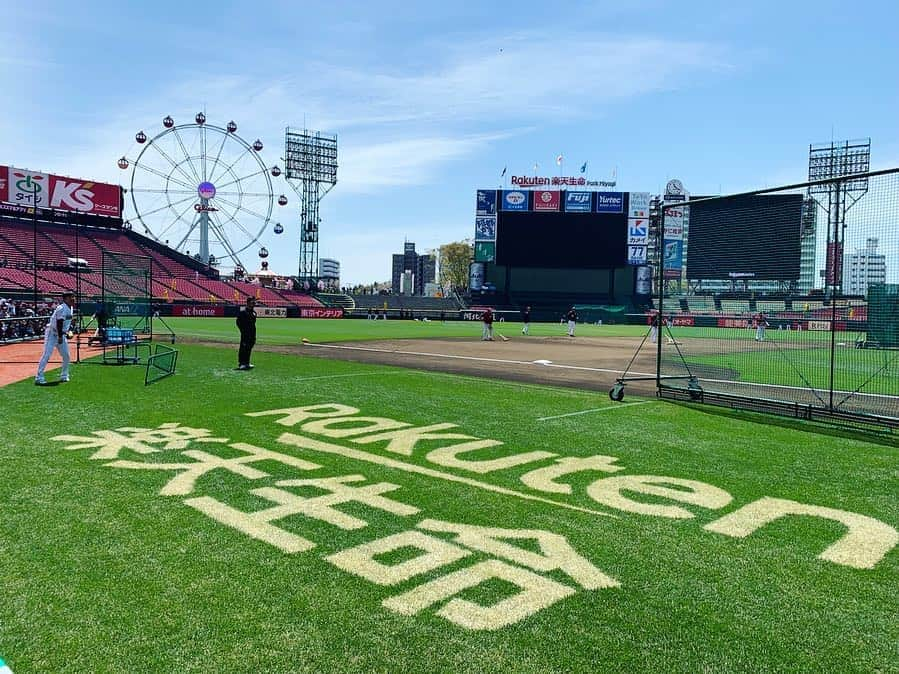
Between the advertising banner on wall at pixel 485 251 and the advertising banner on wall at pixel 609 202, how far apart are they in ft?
43.2

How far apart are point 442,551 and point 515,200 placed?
73412 millimetres

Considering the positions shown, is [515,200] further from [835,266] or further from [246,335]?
[835,266]

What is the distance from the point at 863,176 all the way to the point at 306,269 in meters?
76.8

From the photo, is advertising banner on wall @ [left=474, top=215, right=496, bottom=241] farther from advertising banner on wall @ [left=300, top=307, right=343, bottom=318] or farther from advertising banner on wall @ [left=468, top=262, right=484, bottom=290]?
advertising banner on wall @ [left=300, top=307, right=343, bottom=318]

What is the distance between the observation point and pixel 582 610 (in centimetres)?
364

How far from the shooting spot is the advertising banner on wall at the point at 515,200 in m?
75.0

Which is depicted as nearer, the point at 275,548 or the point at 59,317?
the point at 275,548

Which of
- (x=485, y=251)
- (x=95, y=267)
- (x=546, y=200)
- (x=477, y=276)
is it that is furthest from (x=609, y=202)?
(x=95, y=267)

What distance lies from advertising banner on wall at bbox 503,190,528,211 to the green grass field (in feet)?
224

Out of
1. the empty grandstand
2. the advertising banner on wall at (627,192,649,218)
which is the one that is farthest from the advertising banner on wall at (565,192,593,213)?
the empty grandstand

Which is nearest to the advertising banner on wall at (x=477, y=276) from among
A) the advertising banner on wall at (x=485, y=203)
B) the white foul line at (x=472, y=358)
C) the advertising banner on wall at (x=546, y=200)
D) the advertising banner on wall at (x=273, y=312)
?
the advertising banner on wall at (x=485, y=203)

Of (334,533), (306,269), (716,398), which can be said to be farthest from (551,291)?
(334,533)

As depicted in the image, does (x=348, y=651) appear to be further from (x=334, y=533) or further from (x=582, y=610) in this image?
(x=334, y=533)

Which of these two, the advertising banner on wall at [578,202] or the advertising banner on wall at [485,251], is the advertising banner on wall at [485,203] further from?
the advertising banner on wall at [578,202]
